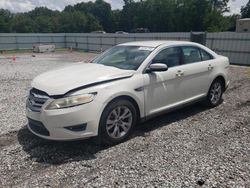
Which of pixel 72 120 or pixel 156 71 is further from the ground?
pixel 156 71

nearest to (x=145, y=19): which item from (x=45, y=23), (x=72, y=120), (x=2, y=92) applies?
(x=45, y=23)

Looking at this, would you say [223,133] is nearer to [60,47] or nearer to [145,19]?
[60,47]

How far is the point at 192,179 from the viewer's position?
119 inches

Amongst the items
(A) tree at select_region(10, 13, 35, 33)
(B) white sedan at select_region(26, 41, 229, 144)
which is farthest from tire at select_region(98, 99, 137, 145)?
(A) tree at select_region(10, 13, 35, 33)

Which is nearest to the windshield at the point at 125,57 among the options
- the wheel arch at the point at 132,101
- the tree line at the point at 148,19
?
the wheel arch at the point at 132,101

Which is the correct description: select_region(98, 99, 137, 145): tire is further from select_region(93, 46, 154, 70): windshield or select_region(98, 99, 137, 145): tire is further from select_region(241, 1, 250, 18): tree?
select_region(241, 1, 250, 18): tree

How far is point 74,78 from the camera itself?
12.5ft

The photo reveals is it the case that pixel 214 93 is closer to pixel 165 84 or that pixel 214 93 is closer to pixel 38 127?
pixel 165 84

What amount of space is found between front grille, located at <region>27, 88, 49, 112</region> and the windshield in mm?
1400

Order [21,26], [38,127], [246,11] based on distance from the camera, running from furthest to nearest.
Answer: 1. [21,26]
2. [246,11]
3. [38,127]

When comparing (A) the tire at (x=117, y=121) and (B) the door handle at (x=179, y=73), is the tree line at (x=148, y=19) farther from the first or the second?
(A) the tire at (x=117, y=121)

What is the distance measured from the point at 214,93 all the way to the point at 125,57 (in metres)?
2.40

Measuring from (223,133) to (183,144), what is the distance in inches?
35.6

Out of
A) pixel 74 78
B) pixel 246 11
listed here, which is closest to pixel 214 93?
pixel 74 78
